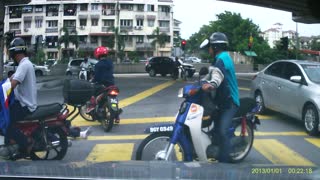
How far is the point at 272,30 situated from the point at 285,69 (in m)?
0.54

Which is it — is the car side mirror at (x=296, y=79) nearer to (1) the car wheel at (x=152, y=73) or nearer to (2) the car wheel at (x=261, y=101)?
(2) the car wheel at (x=261, y=101)

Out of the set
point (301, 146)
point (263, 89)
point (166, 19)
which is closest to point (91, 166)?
point (166, 19)

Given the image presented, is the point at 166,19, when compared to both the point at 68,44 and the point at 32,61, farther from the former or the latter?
the point at 32,61

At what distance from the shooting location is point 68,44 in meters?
2.78

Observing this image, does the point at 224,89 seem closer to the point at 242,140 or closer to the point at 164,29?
the point at 242,140

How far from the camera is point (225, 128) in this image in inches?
145

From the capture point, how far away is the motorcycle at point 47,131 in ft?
12.0

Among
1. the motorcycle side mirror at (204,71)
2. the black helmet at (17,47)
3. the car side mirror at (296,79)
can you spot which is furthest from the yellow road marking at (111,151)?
the car side mirror at (296,79)

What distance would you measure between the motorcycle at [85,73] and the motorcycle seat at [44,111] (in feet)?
1.20

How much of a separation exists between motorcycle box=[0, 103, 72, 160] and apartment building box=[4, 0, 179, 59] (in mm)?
840

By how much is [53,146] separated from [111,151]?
24.2 inches

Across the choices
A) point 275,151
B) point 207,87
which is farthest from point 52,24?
point 275,151

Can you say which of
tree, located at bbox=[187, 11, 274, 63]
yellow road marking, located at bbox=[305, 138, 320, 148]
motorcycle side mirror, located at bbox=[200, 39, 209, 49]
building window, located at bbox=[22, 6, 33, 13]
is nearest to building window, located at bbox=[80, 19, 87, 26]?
building window, located at bbox=[22, 6, 33, 13]

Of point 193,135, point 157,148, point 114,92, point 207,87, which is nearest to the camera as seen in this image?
point 207,87
